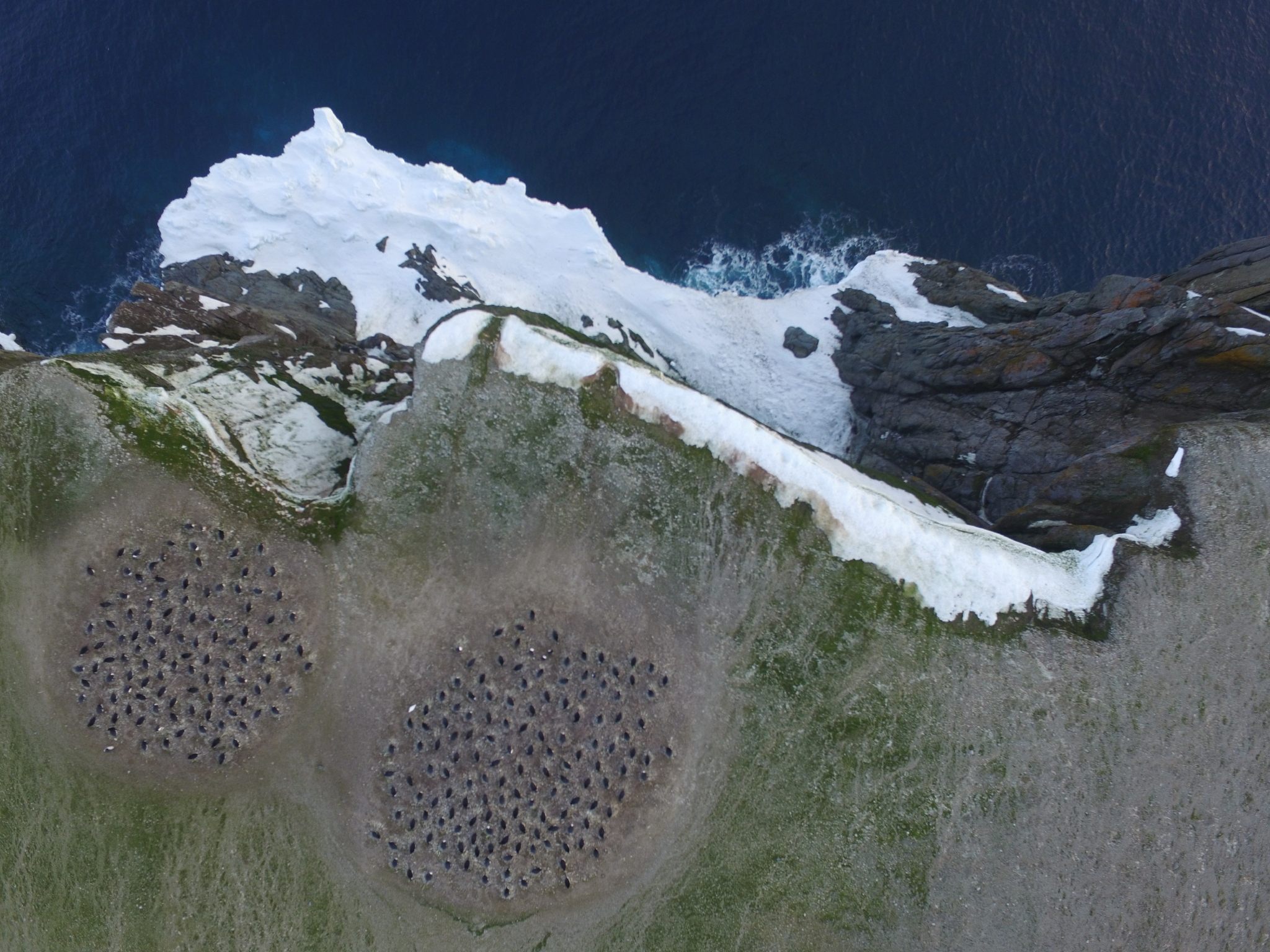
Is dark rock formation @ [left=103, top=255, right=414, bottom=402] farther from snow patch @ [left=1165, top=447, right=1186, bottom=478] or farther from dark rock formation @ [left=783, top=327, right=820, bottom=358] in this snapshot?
snow patch @ [left=1165, top=447, right=1186, bottom=478]

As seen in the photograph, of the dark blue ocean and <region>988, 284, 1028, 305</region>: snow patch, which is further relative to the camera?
the dark blue ocean

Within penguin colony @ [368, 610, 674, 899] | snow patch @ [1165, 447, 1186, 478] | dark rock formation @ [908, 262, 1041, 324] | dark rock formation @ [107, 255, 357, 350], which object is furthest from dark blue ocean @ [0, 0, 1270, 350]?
penguin colony @ [368, 610, 674, 899]

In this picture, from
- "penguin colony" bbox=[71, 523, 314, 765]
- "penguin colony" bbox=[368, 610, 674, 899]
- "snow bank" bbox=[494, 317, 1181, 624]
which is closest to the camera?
"penguin colony" bbox=[368, 610, 674, 899]

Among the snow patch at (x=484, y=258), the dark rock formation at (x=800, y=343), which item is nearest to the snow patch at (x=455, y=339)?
the snow patch at (x=484, y=258)

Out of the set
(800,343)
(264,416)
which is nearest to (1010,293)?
(800,343)

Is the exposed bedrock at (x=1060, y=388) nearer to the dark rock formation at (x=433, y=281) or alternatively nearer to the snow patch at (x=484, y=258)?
the snow patch at (x=484, y=258)

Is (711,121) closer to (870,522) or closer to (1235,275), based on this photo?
(1235,275)

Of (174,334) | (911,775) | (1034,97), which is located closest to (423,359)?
(174,334)
